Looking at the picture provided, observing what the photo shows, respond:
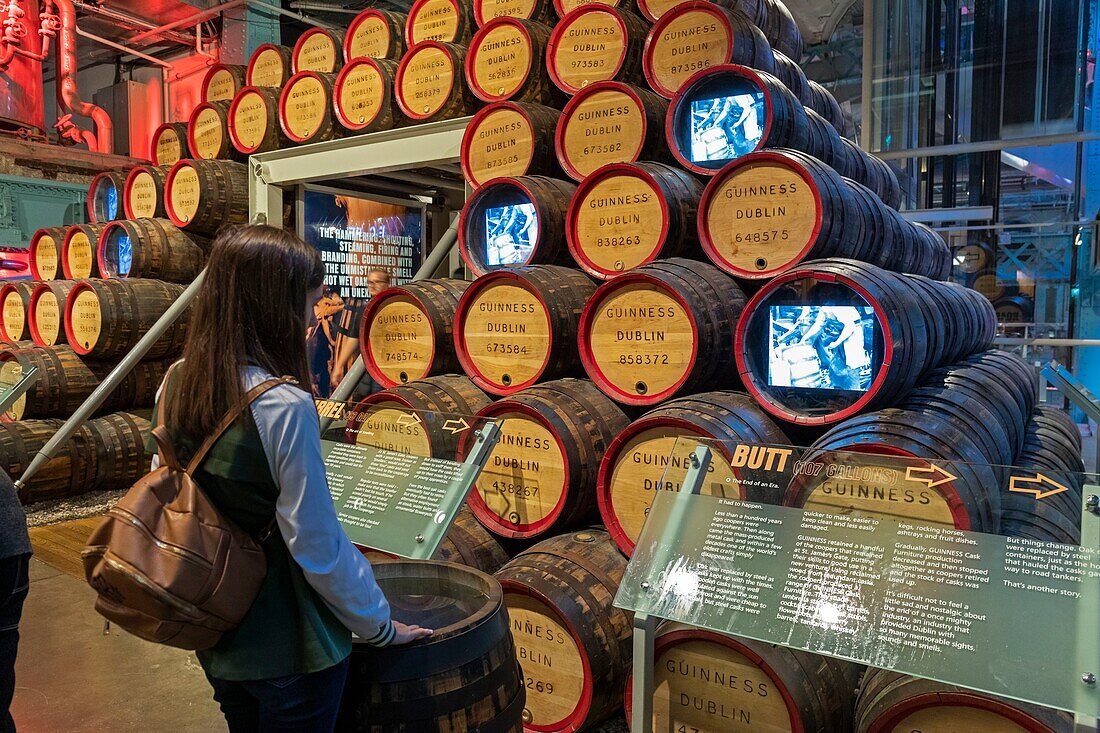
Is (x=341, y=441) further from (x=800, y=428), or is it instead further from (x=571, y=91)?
(x=571, y=91)

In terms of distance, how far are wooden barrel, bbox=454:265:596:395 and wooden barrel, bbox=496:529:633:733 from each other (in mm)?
909

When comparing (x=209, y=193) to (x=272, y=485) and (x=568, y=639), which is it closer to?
(x=568, y=639)

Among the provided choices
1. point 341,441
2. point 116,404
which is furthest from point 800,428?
point 116,404

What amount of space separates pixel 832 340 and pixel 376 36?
3.93 meters

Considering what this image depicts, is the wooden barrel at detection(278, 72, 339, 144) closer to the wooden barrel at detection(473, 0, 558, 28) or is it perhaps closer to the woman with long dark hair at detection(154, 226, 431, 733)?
the wooden barrel at detection(473, 0, 558, 28)

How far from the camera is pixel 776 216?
2.81m

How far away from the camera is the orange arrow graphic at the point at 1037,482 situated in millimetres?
1553

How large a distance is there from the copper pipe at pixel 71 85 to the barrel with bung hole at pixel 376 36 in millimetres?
6653

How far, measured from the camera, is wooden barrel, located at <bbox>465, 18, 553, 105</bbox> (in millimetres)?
4035

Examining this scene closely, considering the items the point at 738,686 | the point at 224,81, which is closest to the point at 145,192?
the point at 224,81

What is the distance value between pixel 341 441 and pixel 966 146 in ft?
21.2

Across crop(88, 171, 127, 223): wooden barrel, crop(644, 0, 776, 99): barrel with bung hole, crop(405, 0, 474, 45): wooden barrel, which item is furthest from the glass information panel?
crop(88, 171, 127, 223): wooden barrel

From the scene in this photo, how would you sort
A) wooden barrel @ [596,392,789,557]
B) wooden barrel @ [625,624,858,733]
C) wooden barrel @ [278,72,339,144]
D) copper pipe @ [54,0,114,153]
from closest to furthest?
1. wooden barrel @ [625,624,858,733]
2. wooden barrel @ [596,392,789,557]
3. wooden barrel @ [278,72,339,144]
4. copper pipe @ [54,0,114,153]

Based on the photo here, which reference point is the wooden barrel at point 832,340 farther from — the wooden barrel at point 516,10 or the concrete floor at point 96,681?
the wooden barrel at point 516,10
